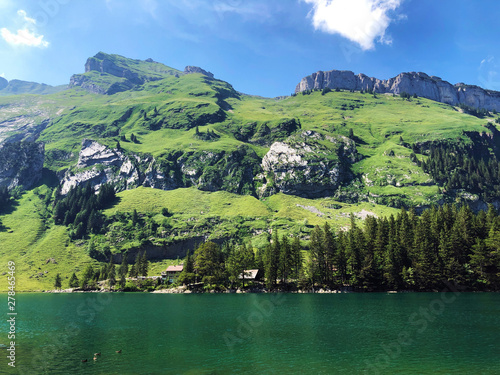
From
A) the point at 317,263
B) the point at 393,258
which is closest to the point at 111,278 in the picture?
the point at 317,263

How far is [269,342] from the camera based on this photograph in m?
43.0

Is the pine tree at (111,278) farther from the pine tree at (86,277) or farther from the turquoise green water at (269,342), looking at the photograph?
the turquoise green water at (269,342)

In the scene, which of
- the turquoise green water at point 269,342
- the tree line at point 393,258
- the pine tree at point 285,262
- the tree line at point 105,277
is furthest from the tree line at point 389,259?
the turquoise green water at point 269,342

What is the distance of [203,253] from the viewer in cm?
14112

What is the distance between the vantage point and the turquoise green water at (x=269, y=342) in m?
32.0

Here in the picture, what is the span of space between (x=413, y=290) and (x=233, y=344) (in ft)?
307

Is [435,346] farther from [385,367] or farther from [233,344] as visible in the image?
[233,344]

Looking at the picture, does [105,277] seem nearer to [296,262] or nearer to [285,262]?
[285,262]

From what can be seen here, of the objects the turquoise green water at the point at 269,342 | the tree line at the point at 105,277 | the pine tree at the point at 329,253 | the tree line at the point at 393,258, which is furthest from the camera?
the tree line at the point at 105,277

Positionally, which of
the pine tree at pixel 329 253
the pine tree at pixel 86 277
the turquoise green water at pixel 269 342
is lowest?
the pine tree at pixel 86 277

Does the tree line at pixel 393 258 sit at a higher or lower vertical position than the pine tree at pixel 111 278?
higher

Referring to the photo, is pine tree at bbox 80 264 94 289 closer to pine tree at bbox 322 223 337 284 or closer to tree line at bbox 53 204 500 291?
tree line at bbox 53 204 500 291

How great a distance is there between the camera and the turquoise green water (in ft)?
105

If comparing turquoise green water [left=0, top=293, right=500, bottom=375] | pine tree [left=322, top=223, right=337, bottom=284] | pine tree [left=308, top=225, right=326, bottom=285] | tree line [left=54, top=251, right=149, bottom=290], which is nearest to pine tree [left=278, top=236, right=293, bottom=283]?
pine tree [left=308, top=225, right=326, bottom=285]
